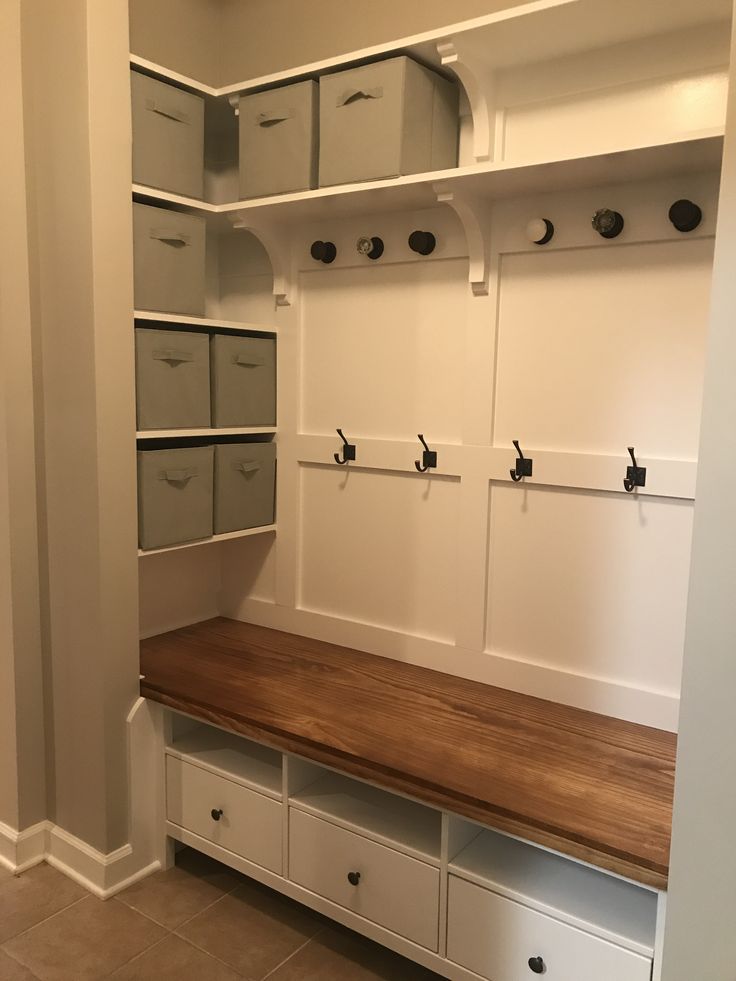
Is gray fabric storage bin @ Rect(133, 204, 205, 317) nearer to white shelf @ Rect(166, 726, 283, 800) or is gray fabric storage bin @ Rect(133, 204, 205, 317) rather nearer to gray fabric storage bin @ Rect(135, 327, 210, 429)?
gray fabric storage bin @ Rect(135, 327, 210, 429)

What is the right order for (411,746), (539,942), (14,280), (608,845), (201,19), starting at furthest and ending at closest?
(201,19), (14,280), (411,746), (539,942), (608,845)

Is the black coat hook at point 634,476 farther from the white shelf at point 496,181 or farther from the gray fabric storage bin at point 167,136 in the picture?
the gray fabric storage bin at point 167,136

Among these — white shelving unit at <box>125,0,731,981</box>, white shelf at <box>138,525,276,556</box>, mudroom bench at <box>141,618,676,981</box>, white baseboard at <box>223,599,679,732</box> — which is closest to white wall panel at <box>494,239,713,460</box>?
white shelving unit at <box>125,0,731,981</box>

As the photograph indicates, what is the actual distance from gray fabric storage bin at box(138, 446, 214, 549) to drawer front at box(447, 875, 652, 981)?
1.17 metres

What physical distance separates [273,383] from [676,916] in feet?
6.13

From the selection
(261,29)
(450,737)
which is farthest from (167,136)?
(450,737)

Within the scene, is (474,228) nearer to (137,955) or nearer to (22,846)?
(137,955)

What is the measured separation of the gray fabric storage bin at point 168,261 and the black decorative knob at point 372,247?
46 centimetres

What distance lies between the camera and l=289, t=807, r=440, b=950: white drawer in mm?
1885

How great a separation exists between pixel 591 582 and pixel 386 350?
0.90 meters

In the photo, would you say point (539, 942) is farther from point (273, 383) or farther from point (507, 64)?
point (507, 64)

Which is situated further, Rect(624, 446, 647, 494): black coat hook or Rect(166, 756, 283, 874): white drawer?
Rect(166, 756, 283, 874): white drawer

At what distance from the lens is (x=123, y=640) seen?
2254 millimetres

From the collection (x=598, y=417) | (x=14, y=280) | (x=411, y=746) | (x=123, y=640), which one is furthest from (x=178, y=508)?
(x=598, y=417)
